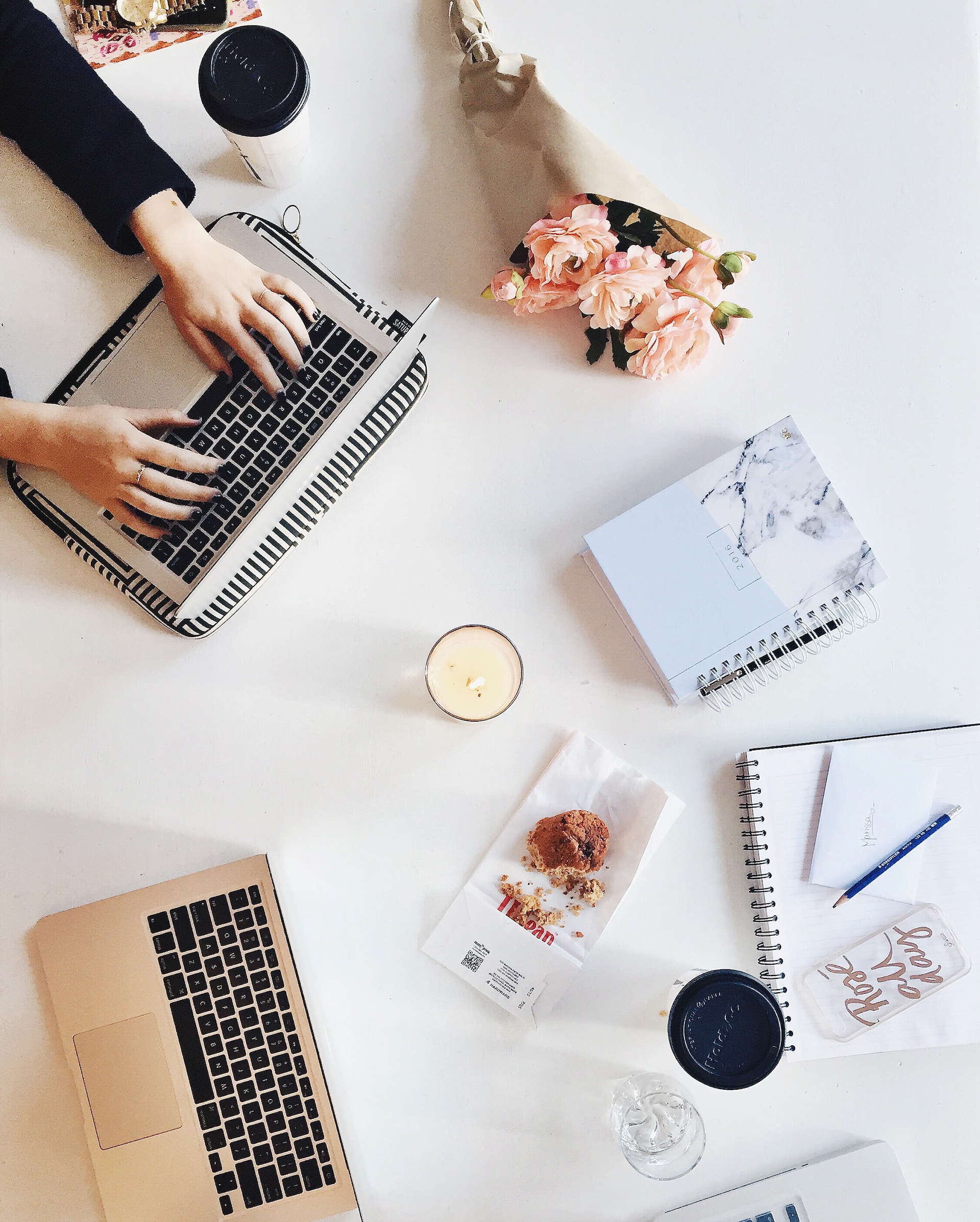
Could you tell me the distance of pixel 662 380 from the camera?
99 cm

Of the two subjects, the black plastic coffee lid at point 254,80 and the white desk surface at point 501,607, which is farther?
the white desk surface at point 501,607

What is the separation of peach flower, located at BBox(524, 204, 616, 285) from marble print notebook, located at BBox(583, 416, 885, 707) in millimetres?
251

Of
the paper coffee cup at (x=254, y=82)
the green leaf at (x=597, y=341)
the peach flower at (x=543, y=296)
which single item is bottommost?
the green leaf at (x=597, y=341)

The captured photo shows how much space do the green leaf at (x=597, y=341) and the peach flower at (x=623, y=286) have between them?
0.05 meters

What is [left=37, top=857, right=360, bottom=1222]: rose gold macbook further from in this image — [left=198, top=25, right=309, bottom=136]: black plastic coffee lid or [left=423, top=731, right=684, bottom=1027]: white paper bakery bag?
[left=198, top=25, right=309, bottom=136]: black plastic coffee lid

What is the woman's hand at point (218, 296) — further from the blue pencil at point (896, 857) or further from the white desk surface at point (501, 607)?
the blue pencil at point (896, 857)

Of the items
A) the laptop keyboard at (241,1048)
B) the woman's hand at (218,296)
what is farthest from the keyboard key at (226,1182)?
the woman's hand at (218,296)

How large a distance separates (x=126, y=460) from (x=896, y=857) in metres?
0.91

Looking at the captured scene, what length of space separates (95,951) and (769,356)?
0.97 metres

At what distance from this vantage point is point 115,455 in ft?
2.90

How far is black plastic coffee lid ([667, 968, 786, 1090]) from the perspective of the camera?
0.88m

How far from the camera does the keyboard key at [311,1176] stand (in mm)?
869

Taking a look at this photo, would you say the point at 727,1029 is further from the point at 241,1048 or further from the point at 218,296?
the point at 218,296

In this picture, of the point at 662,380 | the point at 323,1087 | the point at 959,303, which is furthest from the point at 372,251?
the point at 323,1087
